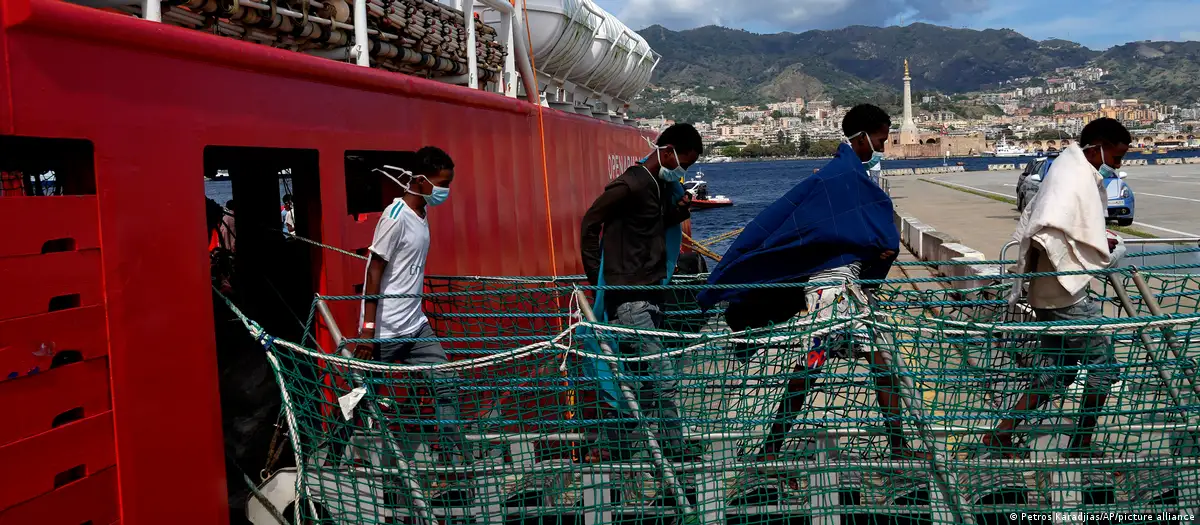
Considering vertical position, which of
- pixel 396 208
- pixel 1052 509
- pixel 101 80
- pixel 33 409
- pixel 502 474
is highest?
pixel 101 80

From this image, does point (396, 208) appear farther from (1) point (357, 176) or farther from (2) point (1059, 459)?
(2) point (1059, 459)

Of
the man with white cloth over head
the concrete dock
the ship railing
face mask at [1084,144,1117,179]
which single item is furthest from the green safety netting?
the concrete dock

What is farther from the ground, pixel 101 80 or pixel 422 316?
pixel 101 80

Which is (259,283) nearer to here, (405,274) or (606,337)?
(405,274)

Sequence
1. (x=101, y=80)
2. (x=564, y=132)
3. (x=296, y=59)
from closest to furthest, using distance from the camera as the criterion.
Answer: (x=101, y=80) < (x=296, y=59) < (x=564, y=132)

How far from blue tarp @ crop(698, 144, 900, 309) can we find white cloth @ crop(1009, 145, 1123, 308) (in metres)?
0.79

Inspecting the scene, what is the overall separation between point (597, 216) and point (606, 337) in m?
0.86

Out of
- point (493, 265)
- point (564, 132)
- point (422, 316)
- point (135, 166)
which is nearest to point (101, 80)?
point (135, 166)

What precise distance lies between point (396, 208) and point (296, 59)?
3.70 ft

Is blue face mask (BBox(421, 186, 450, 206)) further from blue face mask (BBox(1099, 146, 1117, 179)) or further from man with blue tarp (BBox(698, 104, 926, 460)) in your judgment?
blue face mask (BBox(1099, 146, 1117, 179))

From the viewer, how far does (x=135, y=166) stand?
3938mm

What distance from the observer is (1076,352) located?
4316 mm

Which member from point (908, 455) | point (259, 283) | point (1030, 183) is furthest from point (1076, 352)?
point (1030, 183)

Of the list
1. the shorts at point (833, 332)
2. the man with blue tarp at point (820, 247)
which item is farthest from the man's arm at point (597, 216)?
the shorts at point (833, 332)
